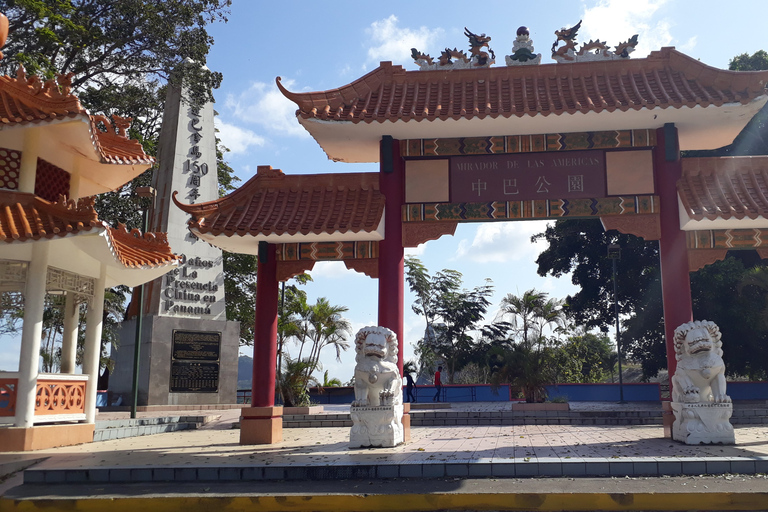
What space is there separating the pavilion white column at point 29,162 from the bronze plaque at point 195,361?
30.1ft

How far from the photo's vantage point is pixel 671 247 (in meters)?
9.62

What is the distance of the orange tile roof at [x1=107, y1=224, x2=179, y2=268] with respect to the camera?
1107cm

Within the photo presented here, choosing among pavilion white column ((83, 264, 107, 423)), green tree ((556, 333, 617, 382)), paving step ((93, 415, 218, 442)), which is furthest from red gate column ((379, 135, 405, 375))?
green tree ((556, 333, 617, 382))

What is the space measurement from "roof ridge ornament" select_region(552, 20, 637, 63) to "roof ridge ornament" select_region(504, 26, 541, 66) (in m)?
0.34

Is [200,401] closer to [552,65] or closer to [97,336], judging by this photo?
[97,336]

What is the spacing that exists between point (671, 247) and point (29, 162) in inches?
365

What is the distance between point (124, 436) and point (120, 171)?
4.70 meters

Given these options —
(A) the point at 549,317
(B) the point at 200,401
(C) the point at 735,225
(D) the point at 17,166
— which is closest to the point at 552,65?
(C) the point at 735,225

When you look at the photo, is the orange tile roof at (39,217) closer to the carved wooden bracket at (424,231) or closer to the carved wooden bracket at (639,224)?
the carved wooden bracket at (424,231)

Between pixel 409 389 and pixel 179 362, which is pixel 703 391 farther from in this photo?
pixel 409 389

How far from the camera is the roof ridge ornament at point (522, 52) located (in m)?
10.7

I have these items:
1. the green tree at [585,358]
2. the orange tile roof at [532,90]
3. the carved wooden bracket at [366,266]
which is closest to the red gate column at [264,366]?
the carved wooden bracket at [366,266]

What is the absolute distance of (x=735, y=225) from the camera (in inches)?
369

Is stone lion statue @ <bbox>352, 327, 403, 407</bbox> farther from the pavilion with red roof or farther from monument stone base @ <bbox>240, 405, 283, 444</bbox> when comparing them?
the pavilion with red roof
